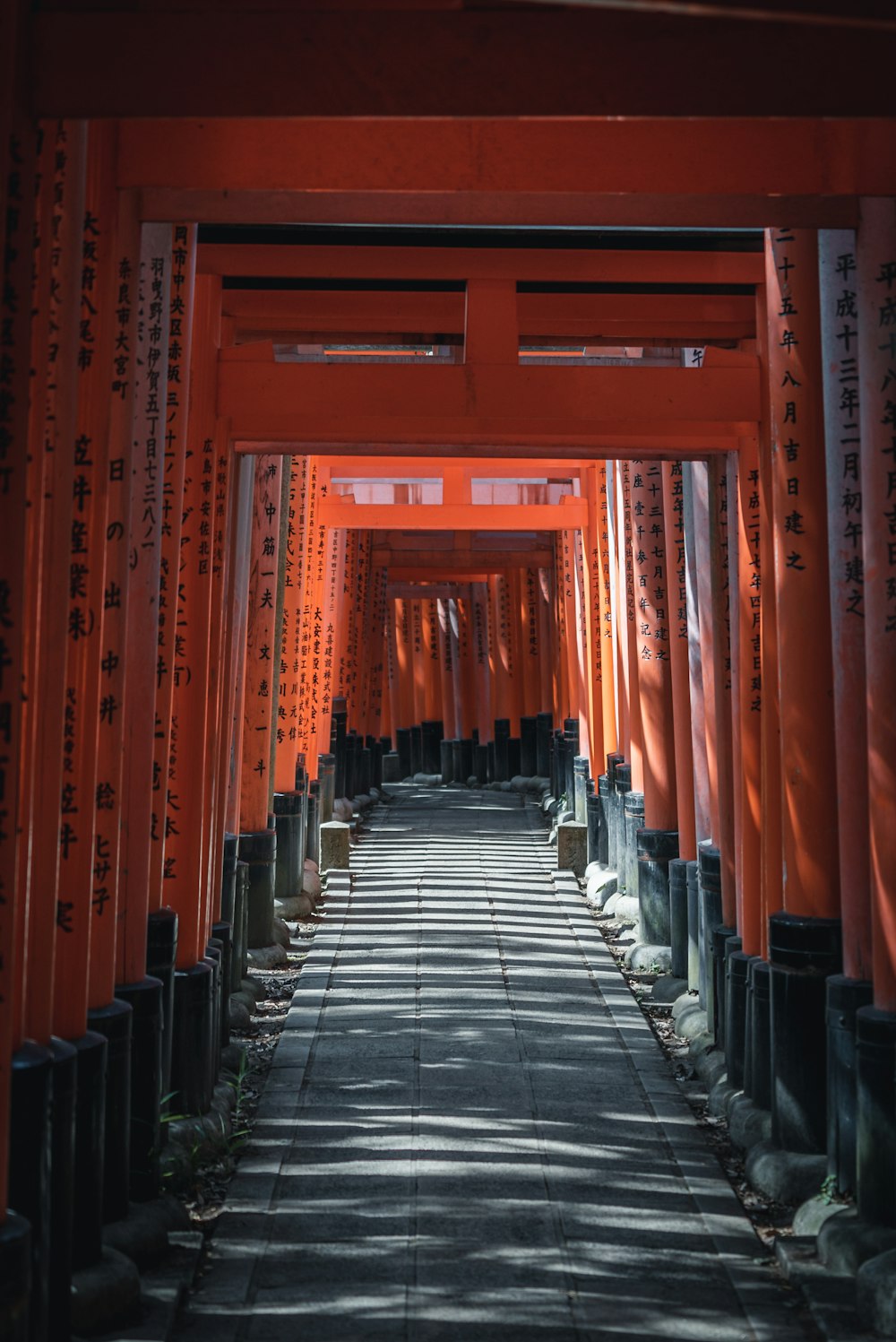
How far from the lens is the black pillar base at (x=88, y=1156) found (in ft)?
14.1

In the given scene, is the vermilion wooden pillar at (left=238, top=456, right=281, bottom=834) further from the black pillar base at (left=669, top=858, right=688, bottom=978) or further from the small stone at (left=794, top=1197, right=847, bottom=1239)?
the small stone at (left=794, top=1197, right=847, bottom=1239)

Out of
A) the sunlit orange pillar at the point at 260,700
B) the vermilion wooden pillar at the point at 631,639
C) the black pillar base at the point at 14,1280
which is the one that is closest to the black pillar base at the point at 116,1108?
the black pillar base at the point at 14,1280

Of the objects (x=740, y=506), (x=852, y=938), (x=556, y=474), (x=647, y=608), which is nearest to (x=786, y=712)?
(x=852, y=938)

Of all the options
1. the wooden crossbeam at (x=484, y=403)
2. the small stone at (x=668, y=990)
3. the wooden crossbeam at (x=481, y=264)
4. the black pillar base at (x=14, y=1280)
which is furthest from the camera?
the small stone at (x=668, y=990)

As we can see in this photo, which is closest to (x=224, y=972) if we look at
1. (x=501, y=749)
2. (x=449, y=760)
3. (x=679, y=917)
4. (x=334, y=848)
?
→ (x=679, y=917)

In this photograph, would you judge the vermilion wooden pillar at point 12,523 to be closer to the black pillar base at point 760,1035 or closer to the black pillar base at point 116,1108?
the black pillar base at point 116,1108

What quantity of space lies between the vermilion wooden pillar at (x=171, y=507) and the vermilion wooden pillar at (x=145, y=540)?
0.21 m

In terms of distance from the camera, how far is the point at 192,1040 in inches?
239

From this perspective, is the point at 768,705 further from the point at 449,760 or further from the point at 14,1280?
the point at 449,760

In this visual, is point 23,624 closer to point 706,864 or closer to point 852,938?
point 852,938

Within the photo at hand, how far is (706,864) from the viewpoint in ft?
26.0

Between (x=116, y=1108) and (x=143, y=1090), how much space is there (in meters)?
0.42

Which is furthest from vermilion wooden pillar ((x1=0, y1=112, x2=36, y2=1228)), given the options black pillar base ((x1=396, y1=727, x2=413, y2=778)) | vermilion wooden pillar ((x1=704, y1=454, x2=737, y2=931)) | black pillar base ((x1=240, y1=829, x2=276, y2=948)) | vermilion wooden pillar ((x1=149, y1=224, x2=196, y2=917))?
black pillar base ((x1=396, y1=727, x2=413, y2=778))

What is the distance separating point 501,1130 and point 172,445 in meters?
3.12
